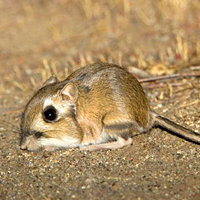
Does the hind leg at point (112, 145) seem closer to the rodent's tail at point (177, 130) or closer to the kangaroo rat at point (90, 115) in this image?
the kangaroo rat at point (90, 115)

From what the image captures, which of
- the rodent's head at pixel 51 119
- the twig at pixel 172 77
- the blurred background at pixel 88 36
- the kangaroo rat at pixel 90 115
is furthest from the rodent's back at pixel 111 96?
the blurred background at pixel 88 36

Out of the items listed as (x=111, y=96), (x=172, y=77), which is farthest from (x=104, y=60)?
(x=111, y=96)

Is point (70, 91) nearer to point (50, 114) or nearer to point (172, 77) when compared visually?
point (50, 114)

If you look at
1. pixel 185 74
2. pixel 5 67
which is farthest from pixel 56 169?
pixel 5 67

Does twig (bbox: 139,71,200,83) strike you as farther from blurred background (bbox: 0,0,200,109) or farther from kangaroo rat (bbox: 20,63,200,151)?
kangaroo rat (bbox: 20,63,200,151)

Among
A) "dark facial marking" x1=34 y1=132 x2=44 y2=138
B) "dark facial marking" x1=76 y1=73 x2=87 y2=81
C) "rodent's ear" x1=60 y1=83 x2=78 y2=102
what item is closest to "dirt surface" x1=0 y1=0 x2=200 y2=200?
"dark facial marking" x1=34 y1=132 x2=44 y2=138

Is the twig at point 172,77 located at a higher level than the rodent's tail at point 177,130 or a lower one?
lower

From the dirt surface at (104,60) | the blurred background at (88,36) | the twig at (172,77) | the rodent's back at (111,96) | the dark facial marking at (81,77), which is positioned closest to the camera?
the dirt surface at (104,60)
